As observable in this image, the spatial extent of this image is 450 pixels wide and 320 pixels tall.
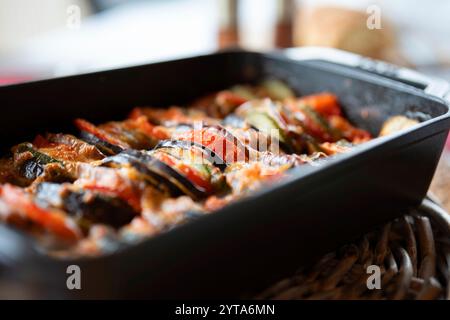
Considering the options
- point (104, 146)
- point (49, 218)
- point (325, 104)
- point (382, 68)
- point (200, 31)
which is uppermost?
point (200, 31)

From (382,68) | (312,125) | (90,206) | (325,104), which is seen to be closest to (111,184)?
(90,206)

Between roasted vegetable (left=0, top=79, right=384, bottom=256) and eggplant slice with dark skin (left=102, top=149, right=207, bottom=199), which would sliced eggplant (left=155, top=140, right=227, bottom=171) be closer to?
roasted vegetable (left=0, top=79, right=384, bottom=256)

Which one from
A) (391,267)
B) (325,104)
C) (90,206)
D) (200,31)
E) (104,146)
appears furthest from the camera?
(200,31)

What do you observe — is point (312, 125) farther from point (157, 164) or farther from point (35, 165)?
point (35, 165)

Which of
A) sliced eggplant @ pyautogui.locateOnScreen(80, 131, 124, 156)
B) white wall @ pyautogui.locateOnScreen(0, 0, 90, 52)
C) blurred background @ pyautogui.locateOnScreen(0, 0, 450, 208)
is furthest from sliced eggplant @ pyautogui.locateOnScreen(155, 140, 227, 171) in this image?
white wall @ pyautogui.locateOnScreen(0, 0, 90, 52)

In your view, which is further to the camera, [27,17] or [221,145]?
[27,17]

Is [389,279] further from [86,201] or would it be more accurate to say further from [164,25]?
[164,25]
